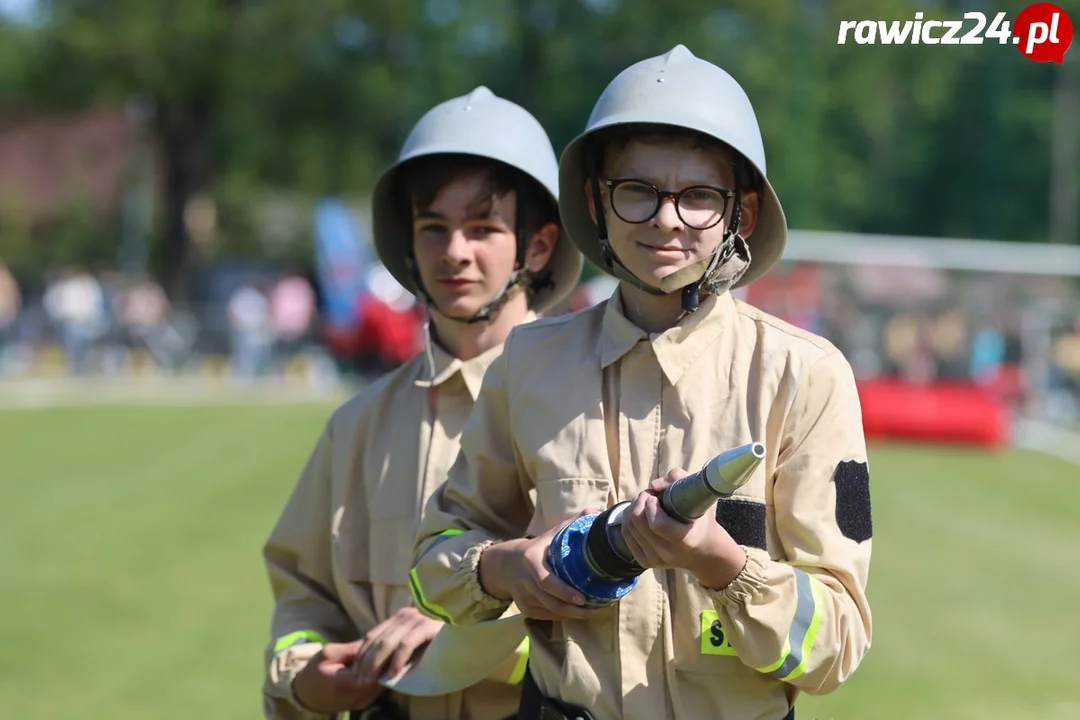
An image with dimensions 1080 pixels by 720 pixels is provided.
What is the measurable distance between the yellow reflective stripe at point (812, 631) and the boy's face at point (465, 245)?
1445mm

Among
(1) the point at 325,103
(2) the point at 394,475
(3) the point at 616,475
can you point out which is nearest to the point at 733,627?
(3) the point at 616,475

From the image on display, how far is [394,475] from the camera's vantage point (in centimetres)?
383

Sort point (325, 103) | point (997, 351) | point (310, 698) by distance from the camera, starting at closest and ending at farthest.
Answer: point (310, 698) → point (997, 351) → point (325, 103)

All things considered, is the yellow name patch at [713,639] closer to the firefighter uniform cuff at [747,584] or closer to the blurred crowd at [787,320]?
the firefighter uniform cuff at [747,584]

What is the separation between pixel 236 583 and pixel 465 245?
312 inches

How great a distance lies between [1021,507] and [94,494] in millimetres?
9302

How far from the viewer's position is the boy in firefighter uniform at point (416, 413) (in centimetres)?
378

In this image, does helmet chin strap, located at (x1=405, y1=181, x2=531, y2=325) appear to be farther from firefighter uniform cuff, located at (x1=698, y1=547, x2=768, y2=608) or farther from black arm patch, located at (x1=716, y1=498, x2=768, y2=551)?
firefighter uniform cuff, located at (x1=698, y1=547, x2=768, y2=608)

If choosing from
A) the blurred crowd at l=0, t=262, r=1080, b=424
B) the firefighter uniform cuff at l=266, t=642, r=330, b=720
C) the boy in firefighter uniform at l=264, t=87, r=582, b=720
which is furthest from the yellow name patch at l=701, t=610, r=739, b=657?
the blurred crowd at l=0, t=262, r=1080, b=424

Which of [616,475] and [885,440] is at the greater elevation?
[616,475]

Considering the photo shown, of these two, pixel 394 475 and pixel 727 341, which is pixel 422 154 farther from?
pixel 727 341

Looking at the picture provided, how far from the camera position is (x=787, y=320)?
1666cm

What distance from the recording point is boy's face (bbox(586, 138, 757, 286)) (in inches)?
114

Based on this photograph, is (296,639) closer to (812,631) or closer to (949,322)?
(812,631)
